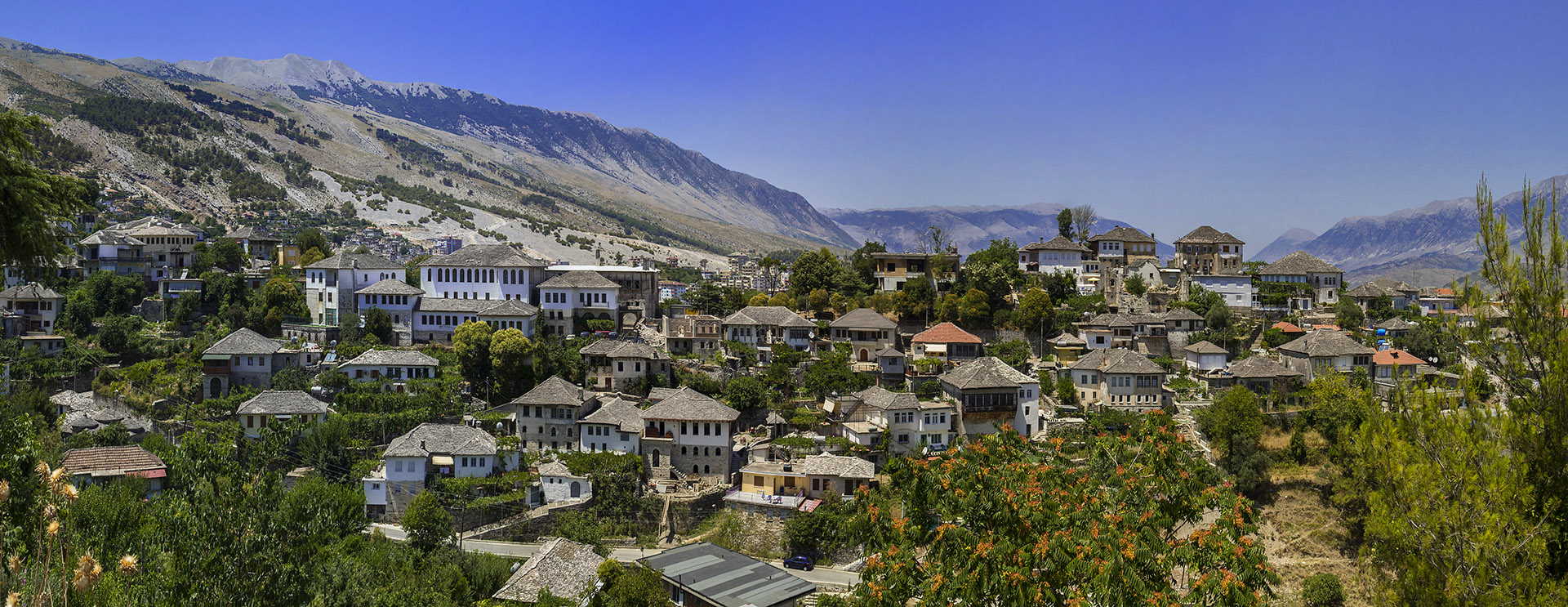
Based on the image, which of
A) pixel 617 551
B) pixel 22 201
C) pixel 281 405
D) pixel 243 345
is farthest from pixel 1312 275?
pixel 22 201

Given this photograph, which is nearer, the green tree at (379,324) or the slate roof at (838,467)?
the slate roof at (838,467)

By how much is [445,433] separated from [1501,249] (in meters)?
41.4

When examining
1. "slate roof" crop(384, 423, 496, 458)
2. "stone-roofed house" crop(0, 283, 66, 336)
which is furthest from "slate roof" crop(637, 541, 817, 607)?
"stone-roofed house" crop(0, 283, 66, 336)

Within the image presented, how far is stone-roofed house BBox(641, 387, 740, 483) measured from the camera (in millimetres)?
44438

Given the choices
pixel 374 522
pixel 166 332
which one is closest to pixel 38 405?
pixel 166 332

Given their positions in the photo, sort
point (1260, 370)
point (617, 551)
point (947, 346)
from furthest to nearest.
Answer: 1. point (947, 346)
2. point (1260, 370)
3. point (617, 551)

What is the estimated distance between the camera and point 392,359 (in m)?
50.7

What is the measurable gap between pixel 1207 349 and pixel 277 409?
49.6 m

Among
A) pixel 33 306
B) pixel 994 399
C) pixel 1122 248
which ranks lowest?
pixel 994 399

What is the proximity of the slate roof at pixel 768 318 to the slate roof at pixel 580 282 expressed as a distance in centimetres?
843

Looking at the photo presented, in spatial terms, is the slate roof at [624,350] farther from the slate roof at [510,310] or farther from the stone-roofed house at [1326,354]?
the stone-roofed house at [1326,354]

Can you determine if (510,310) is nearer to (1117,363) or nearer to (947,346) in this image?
(947,346)

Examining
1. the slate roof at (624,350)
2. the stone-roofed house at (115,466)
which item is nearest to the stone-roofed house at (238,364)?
the stone-roofed house at (115,466)

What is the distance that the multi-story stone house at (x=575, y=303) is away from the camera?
58.3m
